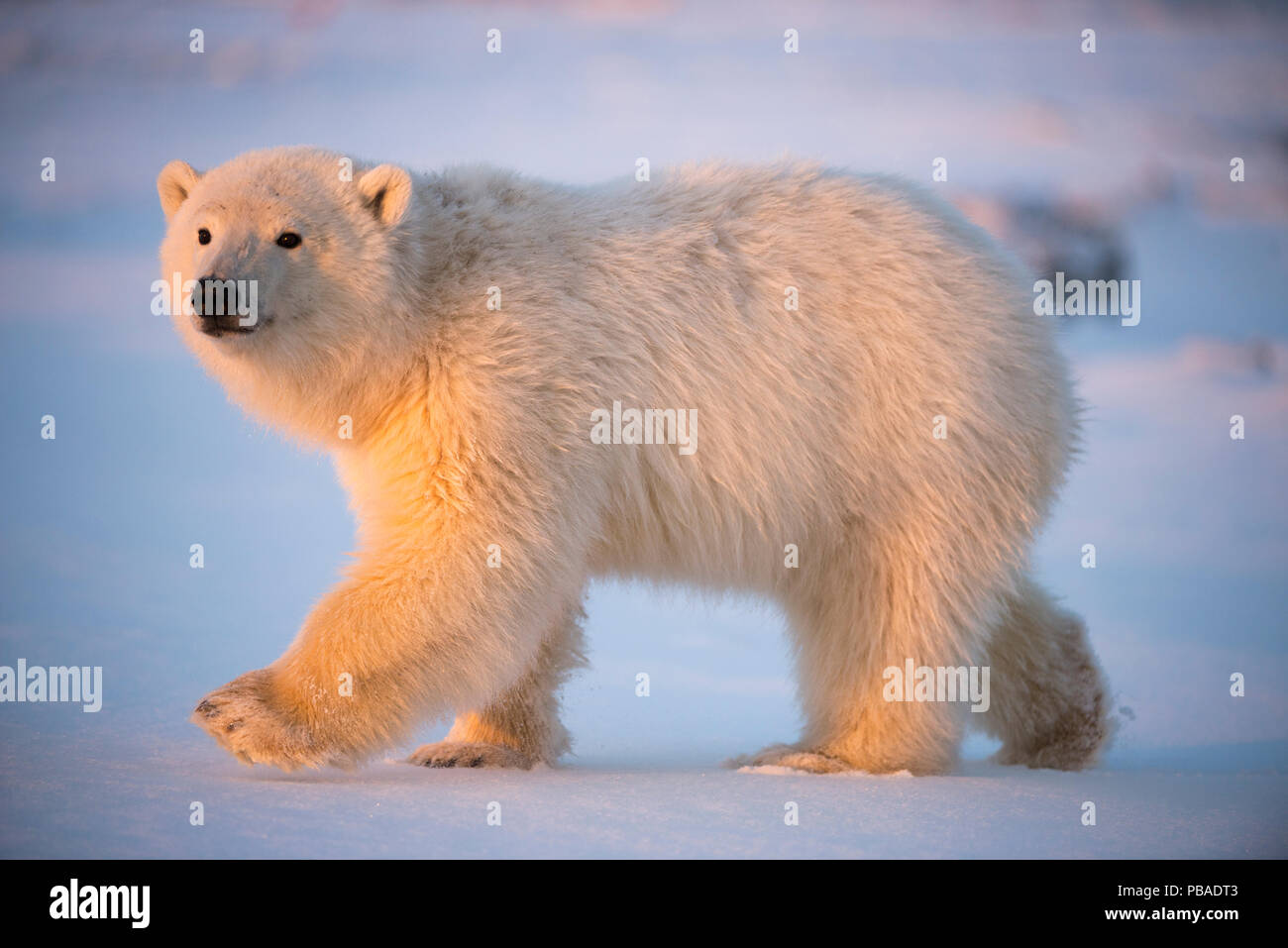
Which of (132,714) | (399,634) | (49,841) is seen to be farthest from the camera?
(132,714)

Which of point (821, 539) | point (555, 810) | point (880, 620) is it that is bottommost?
point (555, 810)

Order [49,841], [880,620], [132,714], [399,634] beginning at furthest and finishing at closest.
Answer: [132,714], [880,620], [399,634], [49,841]

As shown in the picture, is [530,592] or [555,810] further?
[530,592]

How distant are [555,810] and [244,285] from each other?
8.08 ft

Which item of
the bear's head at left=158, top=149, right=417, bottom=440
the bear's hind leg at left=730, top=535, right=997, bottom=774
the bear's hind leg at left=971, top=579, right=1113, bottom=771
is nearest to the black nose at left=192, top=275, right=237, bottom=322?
the bear's head at left=158, top=149, right=417, bottom=440

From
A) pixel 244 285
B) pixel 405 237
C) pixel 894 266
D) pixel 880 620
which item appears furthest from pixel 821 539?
pixel 244 285

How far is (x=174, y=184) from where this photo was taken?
20.5 feet

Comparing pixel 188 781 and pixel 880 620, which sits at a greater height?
pixel 880 620

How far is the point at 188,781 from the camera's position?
5.16 meters

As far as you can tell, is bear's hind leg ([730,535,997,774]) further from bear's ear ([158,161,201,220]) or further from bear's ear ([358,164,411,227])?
bear's ear ([158,161,201,220])

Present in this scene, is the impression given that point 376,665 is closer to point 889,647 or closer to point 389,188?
point 389,188

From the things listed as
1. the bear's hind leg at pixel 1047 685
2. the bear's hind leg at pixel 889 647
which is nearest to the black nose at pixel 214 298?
the bear's hind leg at pixel 889 647

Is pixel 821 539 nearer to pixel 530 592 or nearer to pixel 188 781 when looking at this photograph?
pixel 530 592

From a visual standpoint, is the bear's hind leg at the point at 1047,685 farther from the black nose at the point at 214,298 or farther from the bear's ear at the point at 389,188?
the black nose at the point at 214,298
